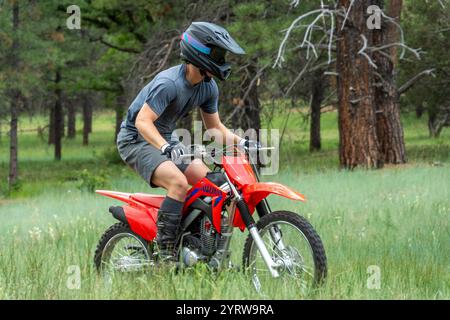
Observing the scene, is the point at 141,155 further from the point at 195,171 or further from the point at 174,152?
the point at 174,152

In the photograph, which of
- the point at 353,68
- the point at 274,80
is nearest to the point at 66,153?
the point at 274,80

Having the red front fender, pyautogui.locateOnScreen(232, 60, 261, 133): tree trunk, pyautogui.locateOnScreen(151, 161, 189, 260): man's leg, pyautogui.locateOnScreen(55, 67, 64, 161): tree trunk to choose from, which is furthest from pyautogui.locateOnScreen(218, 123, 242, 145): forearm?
pyautogui.locateOnScreen(55, 67, 64, 161): tree trunk

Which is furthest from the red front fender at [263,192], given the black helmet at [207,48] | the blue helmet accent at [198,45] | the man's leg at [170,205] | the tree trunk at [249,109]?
the tree trunk at [249,109]

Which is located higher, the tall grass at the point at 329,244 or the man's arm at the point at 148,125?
the man's arm at the point at 148,125

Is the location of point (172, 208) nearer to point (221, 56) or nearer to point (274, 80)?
point (221, 56)

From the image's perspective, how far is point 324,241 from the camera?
7.55 meters

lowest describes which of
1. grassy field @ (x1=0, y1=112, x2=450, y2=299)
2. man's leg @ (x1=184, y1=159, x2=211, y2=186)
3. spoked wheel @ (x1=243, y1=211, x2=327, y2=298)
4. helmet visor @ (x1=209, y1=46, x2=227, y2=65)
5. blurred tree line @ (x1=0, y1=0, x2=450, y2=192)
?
grassy field @ (x1=0, y1=112, x2=450, y2=299)

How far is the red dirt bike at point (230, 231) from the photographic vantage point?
513 centimetres

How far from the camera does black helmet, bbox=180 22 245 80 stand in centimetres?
552

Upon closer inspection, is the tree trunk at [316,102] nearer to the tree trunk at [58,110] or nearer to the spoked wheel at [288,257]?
the tree trunk at [58,110]

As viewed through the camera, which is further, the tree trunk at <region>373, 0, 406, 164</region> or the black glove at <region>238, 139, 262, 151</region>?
the tree trunk at <region>373, 0, 406, 164</region>

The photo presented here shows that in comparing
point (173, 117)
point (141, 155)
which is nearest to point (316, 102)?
point (173, 117)

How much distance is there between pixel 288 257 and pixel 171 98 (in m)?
A: 1.44

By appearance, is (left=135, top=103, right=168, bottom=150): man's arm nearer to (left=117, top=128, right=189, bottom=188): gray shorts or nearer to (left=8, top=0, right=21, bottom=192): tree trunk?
(left=117, top=128, right=189, bottom=188): gray shorts
